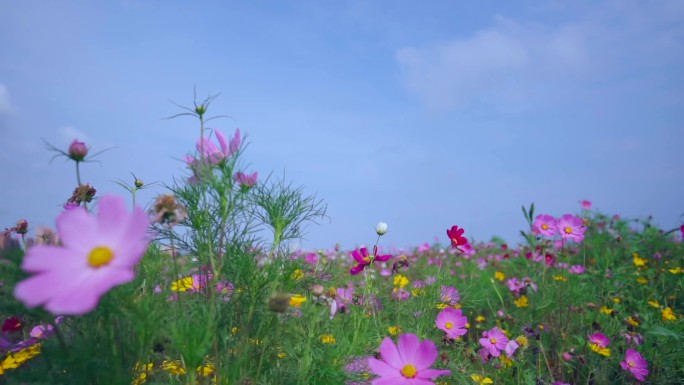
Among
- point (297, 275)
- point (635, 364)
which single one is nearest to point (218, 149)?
point (297, 275)

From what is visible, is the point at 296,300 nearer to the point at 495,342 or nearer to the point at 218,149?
the point at 218,149

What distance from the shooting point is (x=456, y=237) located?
8.43ft

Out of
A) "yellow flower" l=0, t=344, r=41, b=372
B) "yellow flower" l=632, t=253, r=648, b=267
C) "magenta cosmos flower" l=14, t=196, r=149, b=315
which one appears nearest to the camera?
"magenta cosmos flower" l=14, t=196, r=149, b=315

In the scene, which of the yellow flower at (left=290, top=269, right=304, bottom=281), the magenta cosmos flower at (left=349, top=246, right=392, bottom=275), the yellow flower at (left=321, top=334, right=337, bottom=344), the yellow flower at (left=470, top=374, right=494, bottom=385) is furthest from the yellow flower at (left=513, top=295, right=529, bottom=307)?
the yellow flower at (left=290, top=269, right=304, bottom=281)

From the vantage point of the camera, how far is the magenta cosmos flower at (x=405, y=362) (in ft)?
5.06

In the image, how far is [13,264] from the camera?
5.21ft

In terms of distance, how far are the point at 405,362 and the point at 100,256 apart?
0.91m

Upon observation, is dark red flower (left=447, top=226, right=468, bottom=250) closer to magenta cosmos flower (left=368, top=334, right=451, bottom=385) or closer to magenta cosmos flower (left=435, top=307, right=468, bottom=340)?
magenta cosmos flower (left=435, top=307, right=468, bottom=340)

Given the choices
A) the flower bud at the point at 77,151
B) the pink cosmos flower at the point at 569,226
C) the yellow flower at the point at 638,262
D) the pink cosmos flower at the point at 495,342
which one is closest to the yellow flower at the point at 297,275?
the flower bud at the point at 77,151

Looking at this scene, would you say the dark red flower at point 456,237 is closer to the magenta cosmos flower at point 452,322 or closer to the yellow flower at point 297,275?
the magenta cosmos flower at point 452,322

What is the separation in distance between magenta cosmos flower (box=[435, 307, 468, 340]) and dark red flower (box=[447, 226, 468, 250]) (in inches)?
11.8

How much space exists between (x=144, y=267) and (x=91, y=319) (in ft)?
0.87

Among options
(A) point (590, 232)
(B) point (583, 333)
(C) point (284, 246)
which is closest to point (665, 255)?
(A) point (590, 232)

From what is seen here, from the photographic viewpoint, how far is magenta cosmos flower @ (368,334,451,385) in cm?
154
